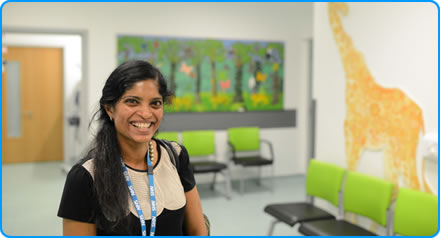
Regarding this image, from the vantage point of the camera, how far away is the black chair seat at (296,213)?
10.9 feet

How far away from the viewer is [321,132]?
389cm

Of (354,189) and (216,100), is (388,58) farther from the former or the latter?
(216,100)

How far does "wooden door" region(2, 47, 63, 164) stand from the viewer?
7.24 m

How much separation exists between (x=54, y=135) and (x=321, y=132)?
17.5ft

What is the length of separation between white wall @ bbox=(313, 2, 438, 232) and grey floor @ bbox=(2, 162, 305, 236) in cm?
100

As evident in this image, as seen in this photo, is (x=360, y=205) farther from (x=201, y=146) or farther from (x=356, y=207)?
(x=201, y=146)

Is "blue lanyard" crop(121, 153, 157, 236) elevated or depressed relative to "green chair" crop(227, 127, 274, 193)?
elevated

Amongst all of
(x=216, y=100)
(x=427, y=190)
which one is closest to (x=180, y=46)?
(x=216, y=100)

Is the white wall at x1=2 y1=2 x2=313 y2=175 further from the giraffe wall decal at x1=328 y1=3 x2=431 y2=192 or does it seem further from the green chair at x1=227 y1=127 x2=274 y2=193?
the giraffe wall decal at x1=328 y1=3 x2=431 y2=192

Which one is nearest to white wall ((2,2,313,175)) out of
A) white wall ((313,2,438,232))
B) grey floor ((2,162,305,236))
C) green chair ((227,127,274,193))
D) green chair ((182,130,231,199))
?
green chair ((227,127,274,193))

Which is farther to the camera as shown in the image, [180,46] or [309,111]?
[309,111]

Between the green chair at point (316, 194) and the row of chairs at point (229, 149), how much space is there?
5.38ft

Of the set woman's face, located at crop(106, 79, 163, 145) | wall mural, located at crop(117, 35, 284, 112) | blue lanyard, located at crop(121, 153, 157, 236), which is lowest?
blue lanyard, located at crop(121, 153, 157, 236)

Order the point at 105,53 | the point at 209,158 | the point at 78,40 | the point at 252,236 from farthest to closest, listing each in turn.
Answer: the point at 78,40 < the point at 209,158 < the point at 105,53 < the point at 252,236
